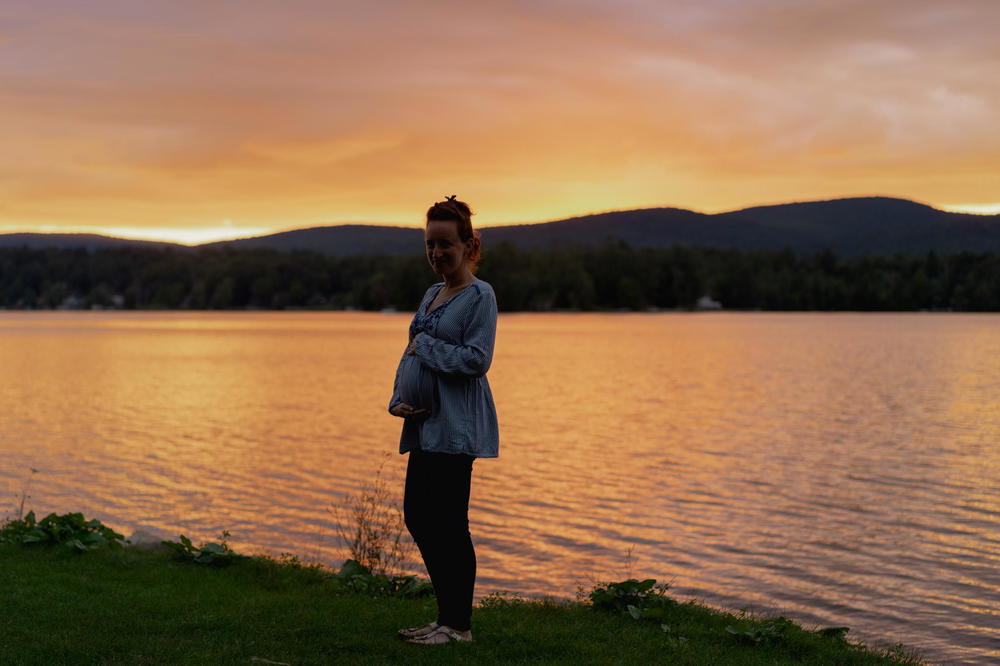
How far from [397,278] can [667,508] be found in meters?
161

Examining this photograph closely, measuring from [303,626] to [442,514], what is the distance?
1.74 metres

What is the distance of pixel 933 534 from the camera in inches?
556

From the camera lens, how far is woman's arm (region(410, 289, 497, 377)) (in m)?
5.79

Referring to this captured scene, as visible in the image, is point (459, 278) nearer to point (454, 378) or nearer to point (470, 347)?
point (470, 347)

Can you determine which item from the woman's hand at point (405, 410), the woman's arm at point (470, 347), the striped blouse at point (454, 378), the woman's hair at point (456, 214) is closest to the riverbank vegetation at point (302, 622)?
the striped blouse at point (454, 378)

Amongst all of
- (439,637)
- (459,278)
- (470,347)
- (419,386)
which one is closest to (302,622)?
(439,637)

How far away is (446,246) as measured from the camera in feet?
19.6

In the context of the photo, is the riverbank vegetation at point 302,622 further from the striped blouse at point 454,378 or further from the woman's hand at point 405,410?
the woman's hand at point 405,410

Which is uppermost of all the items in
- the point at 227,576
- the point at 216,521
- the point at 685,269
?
the point at 685,269

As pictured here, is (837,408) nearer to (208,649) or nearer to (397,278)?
(208,649)

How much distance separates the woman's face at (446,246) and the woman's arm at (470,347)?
0.27 meters

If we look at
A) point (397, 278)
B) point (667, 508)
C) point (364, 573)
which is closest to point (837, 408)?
point (667, 508)

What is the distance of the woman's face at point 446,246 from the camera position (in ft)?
19.6

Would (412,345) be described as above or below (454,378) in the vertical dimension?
above
